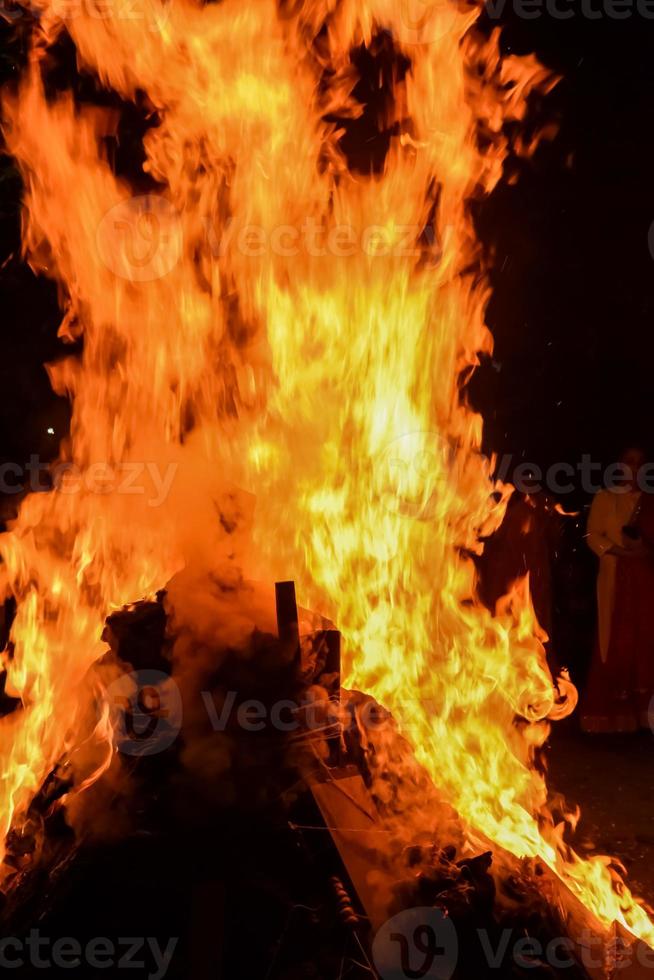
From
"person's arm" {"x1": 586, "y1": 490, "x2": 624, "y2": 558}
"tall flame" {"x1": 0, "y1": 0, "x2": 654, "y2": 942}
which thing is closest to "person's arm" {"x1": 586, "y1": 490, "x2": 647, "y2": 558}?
"person's arm" {"x1": 586, "y1": 490, "x2": 624, "y2": 558}

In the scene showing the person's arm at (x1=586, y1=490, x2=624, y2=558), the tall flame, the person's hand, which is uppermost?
the tall flame

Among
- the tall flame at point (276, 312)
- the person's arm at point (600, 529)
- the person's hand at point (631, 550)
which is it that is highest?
the tall flame at point (276, 312)

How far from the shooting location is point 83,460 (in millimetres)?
5070

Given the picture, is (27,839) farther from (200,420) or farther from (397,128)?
(397,128)

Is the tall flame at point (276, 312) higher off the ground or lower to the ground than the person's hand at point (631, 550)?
higher

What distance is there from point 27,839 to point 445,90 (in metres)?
4.81

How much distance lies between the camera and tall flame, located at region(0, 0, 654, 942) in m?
4.52

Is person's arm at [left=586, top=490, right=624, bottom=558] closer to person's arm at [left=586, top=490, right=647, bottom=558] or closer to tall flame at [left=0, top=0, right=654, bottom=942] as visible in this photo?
person's arm at [left=586, top=490, right=647, bottom=558]

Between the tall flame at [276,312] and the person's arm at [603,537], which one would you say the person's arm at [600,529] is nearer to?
the person's arm at [603,537]

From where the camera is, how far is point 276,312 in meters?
4.77

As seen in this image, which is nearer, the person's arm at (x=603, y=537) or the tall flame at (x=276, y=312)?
the tall flame at (x=276, y=312)

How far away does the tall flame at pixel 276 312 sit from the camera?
4.52 m

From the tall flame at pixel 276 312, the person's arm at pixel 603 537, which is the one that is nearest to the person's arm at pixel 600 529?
the person's arm at pixel 603 537

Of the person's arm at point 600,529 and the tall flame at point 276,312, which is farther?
the person's arm at point 600,529
